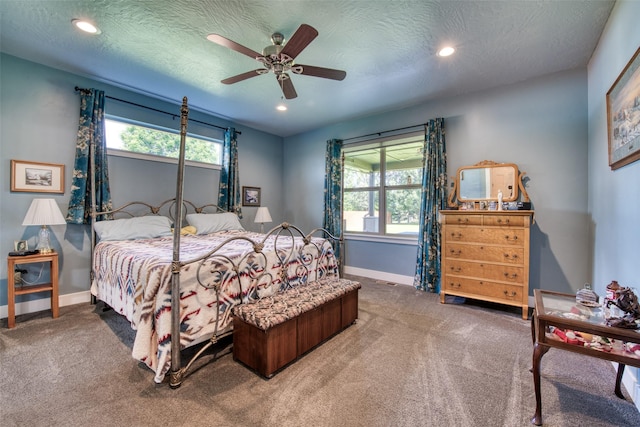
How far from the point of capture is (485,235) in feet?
10.0

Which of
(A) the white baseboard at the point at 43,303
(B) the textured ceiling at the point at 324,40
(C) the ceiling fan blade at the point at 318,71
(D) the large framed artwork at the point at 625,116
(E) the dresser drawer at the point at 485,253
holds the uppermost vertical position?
(B) the textured ceiling at the point at 324,40

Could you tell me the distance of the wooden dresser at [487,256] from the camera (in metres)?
2.86

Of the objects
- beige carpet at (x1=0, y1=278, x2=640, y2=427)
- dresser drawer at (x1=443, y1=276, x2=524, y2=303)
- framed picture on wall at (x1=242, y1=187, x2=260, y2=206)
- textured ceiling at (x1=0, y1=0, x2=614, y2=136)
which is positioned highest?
textured ceiling at (x1=0, y1=0, x2=614, y2=136)

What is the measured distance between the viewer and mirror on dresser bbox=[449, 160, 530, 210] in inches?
129

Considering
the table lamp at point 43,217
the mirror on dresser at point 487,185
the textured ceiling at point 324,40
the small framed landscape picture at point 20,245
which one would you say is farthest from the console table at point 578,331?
the small framed landscape picture at point 20,245

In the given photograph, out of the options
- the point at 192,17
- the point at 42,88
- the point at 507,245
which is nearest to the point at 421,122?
the point at 507,245

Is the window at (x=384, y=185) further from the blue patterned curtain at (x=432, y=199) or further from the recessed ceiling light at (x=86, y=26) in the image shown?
the recessed ceiling light at (x=86, y=26)

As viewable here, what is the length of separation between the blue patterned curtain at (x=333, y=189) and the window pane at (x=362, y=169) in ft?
0.75

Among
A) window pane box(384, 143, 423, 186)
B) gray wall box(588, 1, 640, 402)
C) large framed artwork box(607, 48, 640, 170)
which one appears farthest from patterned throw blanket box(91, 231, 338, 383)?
large framed artwork box(607, 48, 640, 170)

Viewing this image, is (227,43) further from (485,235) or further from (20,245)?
(485,235)

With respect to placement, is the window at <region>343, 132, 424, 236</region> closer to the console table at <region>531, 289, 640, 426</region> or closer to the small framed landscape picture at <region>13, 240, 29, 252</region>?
the console table at <region>531, 289, 640, 426</region>

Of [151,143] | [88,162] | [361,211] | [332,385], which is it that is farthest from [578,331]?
[151,143]

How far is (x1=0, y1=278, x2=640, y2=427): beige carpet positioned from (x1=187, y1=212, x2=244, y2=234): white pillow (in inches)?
64.7

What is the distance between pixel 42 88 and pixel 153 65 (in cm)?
131
